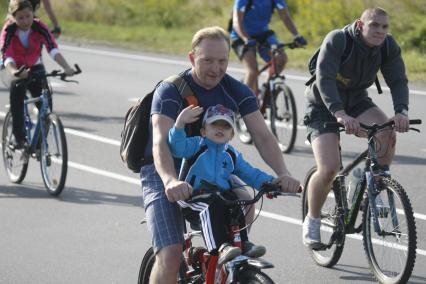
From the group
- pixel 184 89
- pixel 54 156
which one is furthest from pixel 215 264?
pixel 54 156

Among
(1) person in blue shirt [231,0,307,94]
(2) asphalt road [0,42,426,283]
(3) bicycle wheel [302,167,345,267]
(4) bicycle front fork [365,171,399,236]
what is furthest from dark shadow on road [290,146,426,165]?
(4) bicycle front fork [365,171,399,236]

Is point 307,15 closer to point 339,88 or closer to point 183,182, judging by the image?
point 339,88

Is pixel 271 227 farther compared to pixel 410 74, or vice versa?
pixel 410 74

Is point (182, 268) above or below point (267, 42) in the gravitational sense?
below

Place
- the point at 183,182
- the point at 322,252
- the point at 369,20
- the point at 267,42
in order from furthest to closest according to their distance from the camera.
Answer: the point at 267,42 → the point at 322,252 → the point at 369,20 → the point at 183,182

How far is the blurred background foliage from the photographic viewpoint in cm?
2333

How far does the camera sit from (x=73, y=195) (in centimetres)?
1137

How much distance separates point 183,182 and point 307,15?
65.9ft

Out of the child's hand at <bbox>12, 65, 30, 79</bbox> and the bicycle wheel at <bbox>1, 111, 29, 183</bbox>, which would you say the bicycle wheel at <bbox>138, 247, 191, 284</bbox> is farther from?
the bicycle wheel at <bbox>1, 111, 29, 183</bbox>

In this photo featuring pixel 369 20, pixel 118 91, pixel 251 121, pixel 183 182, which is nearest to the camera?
pixel 183 182

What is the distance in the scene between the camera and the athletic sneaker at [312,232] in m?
8.64

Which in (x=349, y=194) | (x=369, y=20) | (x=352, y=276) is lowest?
(x=352, y=276)

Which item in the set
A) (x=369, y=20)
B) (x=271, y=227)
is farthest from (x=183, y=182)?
(x=271, y=227)

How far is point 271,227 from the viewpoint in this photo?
10109 millimetres
